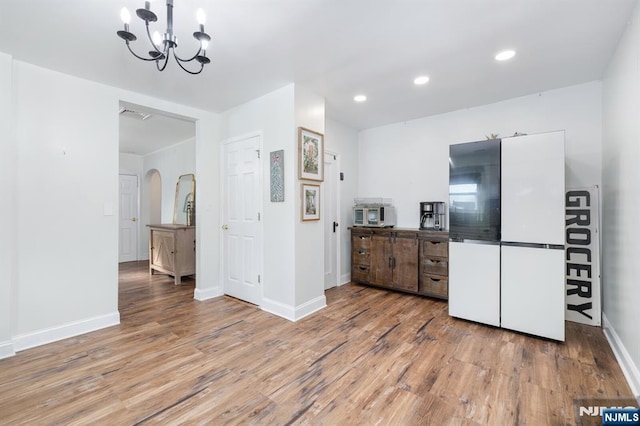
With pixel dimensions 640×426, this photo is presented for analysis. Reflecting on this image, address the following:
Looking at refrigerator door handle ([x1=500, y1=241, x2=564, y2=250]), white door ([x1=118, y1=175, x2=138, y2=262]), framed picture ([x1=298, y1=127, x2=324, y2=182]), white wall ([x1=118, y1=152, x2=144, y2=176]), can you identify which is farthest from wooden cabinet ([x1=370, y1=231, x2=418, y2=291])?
white wall ([x1=118, y1=152, x2=144, y2=176])

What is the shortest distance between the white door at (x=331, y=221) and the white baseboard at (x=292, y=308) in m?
0.86

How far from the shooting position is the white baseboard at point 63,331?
8.42 ft

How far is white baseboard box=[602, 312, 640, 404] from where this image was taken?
1894 mm

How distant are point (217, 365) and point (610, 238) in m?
3.77

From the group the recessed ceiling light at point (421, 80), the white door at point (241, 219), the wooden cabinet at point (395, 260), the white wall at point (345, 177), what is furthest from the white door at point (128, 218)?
the recessed ceiling light at point (421, 80)

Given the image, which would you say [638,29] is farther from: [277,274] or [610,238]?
[277,274]

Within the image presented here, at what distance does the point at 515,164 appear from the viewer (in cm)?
278

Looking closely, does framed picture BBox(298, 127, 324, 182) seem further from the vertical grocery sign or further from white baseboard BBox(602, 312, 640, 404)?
white baseboard BBox(602, 312, 640, 404)

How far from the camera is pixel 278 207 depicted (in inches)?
132

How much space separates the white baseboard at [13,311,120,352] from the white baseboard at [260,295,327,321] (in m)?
1.64

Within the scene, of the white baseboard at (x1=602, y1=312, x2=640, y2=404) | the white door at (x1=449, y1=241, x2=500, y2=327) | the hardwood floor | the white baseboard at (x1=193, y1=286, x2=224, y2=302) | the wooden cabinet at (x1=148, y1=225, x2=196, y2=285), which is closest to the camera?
the hardwood floor

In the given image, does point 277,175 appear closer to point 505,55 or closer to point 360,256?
point 360,256

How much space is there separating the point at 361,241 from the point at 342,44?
288 cm

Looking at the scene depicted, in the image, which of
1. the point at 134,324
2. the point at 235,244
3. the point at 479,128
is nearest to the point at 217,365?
the point at 134,324
